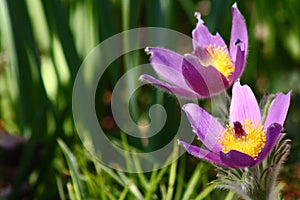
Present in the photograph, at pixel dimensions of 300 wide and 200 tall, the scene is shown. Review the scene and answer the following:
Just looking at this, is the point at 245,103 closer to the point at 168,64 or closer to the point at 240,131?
the point at 240,131

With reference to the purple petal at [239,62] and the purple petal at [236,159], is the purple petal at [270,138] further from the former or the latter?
the purple petal at [239,62]

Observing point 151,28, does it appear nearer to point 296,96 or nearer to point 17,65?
point 17,65

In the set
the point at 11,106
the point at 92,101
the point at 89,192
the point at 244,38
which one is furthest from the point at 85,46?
the point at 244,38

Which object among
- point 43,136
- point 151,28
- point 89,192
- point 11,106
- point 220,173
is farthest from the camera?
point 11,106

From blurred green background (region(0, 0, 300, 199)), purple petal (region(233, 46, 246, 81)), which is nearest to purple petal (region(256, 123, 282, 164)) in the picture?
purple petal (region(233, 46, 246, 81))

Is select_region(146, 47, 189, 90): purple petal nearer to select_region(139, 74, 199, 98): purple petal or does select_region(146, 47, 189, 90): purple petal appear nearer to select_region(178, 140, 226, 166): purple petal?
select_region(139, 74, 199, 98): purple petal

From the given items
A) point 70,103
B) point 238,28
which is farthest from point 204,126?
point 70,103
